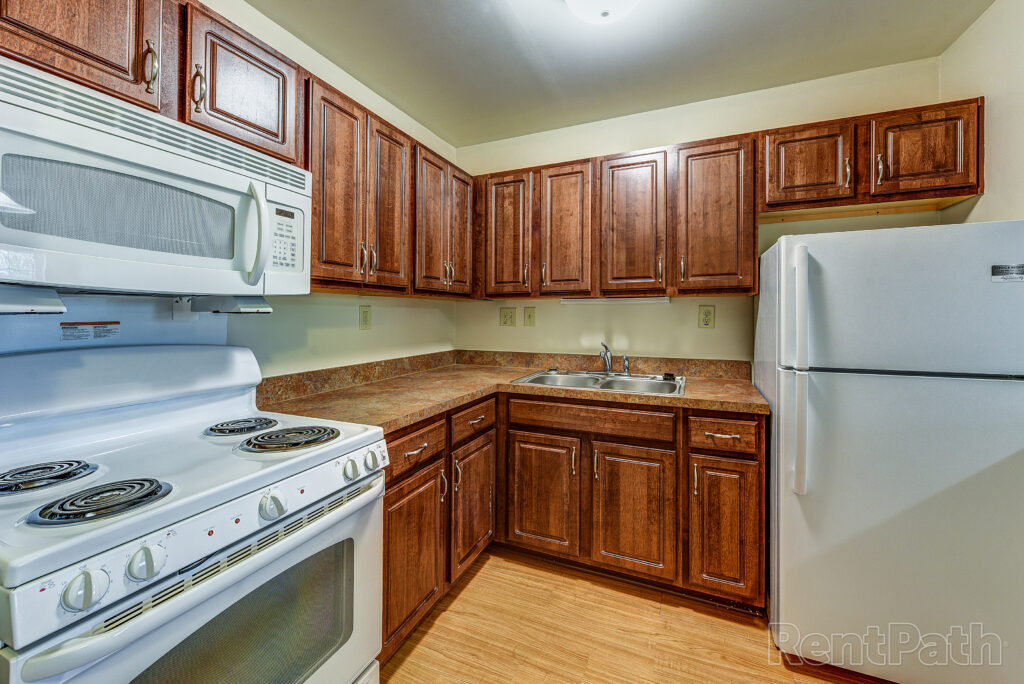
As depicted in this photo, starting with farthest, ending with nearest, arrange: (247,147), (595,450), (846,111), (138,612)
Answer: (846,111), (595,450), (247,147), (138,612)

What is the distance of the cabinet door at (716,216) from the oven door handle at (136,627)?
6.42 feet

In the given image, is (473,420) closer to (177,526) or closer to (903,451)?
(177,526)

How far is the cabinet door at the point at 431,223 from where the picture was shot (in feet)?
6.97

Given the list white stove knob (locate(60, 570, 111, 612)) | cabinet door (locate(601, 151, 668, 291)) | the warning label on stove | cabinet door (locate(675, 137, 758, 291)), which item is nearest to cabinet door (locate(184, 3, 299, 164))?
the warning label on stove

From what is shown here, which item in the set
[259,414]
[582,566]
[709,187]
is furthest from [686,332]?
[259,414]

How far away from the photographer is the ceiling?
168 cm

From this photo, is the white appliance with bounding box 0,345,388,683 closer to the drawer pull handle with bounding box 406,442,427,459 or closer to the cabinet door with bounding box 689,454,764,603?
the drawer pull handle with bounding box 406,442,427,459

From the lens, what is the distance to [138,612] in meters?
0.73

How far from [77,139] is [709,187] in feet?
7.38

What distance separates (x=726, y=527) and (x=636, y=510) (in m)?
0.37

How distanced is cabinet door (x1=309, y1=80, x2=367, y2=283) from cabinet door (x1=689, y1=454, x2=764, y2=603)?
5.48 feet

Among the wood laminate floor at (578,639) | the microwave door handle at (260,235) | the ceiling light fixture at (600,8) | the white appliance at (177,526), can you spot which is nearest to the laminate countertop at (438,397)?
the white appliance at (177,526)

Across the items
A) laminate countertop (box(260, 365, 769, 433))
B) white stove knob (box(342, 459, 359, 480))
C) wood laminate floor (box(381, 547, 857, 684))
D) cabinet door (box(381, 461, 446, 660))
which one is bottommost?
wood laminate floor (box(381, 547, 857, 684))

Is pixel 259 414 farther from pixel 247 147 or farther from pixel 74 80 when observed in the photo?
pixel 74 80
